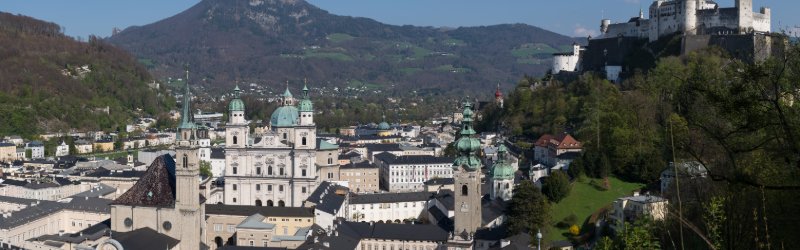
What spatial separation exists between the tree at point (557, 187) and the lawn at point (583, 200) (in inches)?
12.1

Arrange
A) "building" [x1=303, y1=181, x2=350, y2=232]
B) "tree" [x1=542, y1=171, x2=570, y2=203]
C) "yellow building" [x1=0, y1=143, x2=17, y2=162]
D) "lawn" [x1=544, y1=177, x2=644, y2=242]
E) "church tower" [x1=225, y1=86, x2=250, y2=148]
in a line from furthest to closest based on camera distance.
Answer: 1. "yellow building" [x1=0, y1=143, x2=17, y2=162]
2. "church tower" [x1=225, y1=86, x2=250, y2=148]
3. "tree" [x1=542, y1=171, x2=570, y2=203]
4. "building" [x1=303, y1=181, x2=350, y2=232]
5. "lawn" [x1=544, y1=177, x2=644, y2=242]

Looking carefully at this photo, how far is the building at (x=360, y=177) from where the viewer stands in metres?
53.0

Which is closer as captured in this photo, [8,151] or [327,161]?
[327,161]

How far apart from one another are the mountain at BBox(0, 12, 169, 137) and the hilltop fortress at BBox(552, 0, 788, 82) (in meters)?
57.1

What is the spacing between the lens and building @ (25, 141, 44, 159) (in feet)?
242

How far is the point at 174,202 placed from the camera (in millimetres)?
31703

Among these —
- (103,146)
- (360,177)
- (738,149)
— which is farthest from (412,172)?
(738,149)

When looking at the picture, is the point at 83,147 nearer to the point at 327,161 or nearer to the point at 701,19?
the point at 327,161

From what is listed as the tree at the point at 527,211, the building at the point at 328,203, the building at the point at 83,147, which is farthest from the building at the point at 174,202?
the building at the point at 83,147

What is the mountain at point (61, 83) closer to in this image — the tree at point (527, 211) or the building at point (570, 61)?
the building at point (570, 61)

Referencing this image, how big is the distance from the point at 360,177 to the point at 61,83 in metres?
62.2

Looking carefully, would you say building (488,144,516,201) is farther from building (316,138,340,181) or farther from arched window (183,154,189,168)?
arched window (183,154,189,168)

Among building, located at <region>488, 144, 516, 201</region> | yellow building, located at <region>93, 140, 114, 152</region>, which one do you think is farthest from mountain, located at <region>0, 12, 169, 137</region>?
building, located at <region>488, 144, 516, 201</region>

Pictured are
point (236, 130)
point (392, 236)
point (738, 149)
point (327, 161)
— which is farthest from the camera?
point (327, 161)
